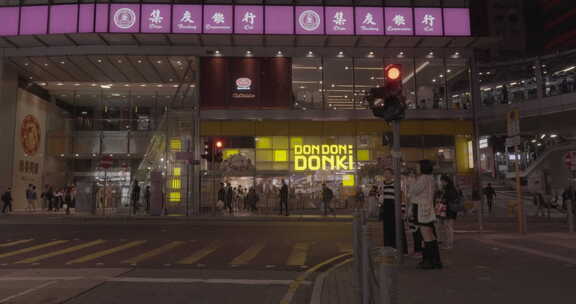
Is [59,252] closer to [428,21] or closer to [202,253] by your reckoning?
[202,253]

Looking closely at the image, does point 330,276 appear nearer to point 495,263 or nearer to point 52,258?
point 495,263

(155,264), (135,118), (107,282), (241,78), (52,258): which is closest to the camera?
(107,282)

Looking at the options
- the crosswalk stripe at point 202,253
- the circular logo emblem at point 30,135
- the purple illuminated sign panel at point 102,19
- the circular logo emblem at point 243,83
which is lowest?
the crosswalk stripe at point 202,253

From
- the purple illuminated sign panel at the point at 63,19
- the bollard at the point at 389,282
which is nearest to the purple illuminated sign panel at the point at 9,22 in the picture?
the purple illuminated sign panel at the point at 63,19

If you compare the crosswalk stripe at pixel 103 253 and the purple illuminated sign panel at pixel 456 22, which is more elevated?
the purple illuminated sign panel at pixel 456 22

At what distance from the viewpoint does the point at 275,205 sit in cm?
2841

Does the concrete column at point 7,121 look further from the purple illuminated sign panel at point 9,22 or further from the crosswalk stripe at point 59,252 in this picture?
the crosswalk stripe at point 59,252

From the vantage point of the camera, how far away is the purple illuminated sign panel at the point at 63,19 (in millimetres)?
26594

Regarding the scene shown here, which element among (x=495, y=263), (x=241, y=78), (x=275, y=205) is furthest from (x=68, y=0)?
(x=495, y=263)

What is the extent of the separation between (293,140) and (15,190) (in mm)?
18405

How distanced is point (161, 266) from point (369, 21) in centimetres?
2270

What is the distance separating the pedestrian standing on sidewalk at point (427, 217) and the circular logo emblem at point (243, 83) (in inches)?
860

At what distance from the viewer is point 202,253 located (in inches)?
420

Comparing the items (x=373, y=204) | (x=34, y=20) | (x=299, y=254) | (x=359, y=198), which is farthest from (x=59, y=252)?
(x=34, y=20)
